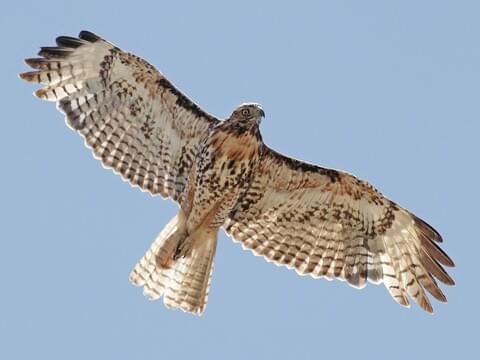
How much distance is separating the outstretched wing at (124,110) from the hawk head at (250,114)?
20.7 inches

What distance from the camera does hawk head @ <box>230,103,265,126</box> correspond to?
689 inches

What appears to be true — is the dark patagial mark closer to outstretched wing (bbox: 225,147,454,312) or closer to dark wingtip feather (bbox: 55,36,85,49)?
outstretched wing (bbox: 225,147,454,312)

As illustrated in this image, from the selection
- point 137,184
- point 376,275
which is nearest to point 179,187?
point 137,184

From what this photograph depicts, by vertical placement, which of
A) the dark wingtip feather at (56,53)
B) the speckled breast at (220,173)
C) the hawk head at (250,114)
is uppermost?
the hawk head at (250,114)

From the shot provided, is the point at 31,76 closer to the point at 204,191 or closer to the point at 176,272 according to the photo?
the point at 204,191

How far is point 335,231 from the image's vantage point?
18641 millimetres

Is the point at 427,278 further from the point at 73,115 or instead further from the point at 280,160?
the point at 73,115

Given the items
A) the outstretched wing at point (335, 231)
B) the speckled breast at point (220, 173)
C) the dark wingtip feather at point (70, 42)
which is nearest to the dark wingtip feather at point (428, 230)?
the outstretched wing at point (335, 231)

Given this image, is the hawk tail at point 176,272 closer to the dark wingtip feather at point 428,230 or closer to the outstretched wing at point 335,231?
the outstretched wing at point 335,231

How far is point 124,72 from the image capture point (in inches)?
712

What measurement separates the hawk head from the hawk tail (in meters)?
1.59

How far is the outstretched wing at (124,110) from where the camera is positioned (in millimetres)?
18016

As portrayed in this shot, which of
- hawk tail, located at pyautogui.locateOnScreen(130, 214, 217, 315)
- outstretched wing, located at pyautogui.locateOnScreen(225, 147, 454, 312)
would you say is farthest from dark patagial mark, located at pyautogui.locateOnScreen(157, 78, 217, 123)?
hawk tail, located at pyautogui.locateOnScreen(130, 214, 217, 315)

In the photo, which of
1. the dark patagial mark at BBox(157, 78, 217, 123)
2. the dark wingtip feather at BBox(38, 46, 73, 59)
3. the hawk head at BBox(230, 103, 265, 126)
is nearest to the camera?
the hawk head at BBox(230, 103, 265, 126)
